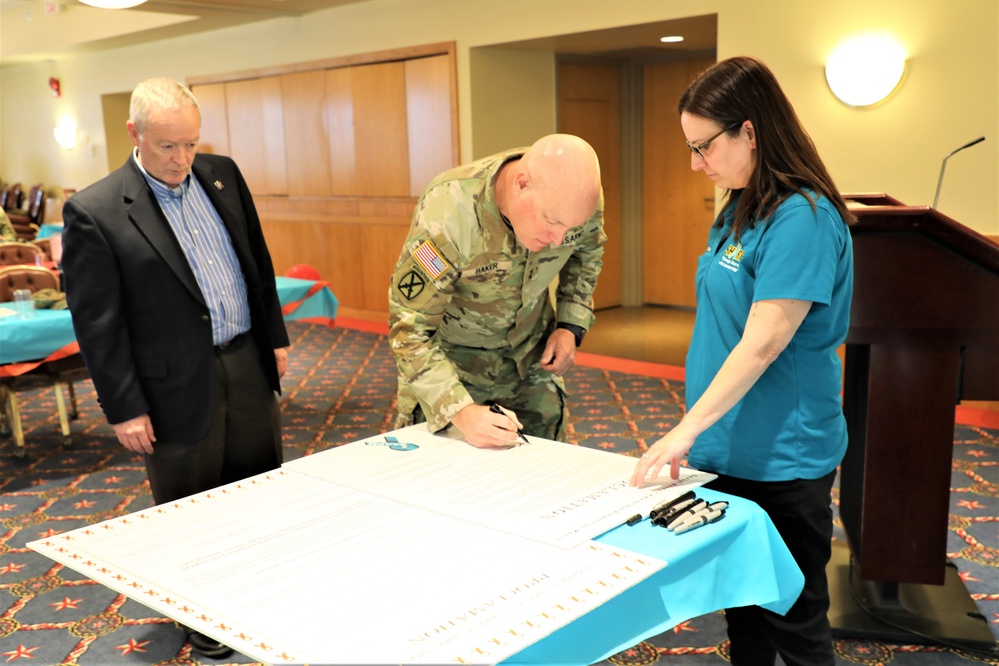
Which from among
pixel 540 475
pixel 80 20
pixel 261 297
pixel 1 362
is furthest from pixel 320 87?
pixel 540 475

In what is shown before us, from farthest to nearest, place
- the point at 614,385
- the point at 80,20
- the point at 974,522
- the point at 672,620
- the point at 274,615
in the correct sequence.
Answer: the point at 80,20, the point at 614,385, the point at 974,522, the point at 672,620, the point at 274,615

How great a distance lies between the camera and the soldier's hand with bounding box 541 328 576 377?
2.23 metres

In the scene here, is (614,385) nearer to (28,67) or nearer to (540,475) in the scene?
(540,475)

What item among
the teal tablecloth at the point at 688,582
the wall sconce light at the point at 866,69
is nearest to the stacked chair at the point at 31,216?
the wall sconce light at the point at 866,69

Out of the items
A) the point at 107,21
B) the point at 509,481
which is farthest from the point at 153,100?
the point at 107,21

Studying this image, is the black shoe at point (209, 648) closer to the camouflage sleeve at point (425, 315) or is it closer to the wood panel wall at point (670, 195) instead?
the camouflage sleeve at point (425, 315)

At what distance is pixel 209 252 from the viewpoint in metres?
2.52

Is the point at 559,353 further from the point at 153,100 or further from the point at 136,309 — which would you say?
the point at 153,100

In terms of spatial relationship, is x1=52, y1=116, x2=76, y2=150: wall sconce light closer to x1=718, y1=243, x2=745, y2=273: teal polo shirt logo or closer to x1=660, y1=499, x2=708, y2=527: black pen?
x1=718, y1=243, x2=745, y2=273: teal polo shirt logo

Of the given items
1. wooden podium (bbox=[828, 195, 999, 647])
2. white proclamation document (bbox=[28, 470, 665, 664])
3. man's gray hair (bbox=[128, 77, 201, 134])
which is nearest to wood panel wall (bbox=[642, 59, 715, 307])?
wooden podium (bbox=[828, 195, 999, 647])

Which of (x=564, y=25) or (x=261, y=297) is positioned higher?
(x=564, y=25)

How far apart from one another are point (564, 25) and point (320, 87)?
308cm

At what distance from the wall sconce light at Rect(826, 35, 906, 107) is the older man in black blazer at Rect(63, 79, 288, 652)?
→ 3891mm

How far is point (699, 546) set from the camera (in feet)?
4.51
